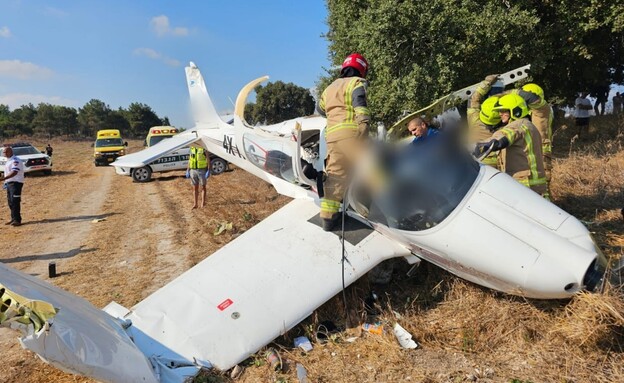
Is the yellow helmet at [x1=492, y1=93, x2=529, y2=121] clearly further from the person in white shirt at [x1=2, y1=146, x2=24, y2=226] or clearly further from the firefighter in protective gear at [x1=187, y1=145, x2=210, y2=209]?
the person in white shirt at [x1=2, y1=146, x2=24, y2=226]

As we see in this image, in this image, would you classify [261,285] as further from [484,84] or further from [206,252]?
[484,84]

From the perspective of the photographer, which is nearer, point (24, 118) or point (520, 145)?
point (520, 145)

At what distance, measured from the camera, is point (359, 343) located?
375cm

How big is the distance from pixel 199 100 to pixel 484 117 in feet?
24.2

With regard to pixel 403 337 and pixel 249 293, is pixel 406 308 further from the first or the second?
pixel 249 293

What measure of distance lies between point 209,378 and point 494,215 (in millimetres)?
2767

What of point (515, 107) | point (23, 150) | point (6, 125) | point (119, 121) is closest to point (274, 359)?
point (515, 107)

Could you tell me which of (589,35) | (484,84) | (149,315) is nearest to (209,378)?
(149,315)

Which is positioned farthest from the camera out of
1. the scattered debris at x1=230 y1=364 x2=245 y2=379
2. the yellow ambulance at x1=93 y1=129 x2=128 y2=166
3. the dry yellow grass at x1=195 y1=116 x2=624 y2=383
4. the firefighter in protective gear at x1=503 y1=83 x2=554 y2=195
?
the yellow ambulance at x1=93 y1=129 x2=128 y2=166

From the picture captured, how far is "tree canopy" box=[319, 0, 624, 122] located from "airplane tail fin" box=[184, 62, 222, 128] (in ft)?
12.9

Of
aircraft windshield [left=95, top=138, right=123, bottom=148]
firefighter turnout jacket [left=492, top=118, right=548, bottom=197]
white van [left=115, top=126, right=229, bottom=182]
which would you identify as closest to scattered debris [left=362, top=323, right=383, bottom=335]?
firefighter turnout jacket [left=492, top=118, right=548, bottom=197]

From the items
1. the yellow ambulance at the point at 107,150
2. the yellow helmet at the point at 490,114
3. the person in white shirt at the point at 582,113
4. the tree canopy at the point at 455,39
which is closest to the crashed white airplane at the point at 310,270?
the yellow helmet at the point at 490,114

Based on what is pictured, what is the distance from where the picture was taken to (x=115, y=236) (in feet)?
27.0

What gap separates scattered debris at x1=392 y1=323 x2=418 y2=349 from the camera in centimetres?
357
